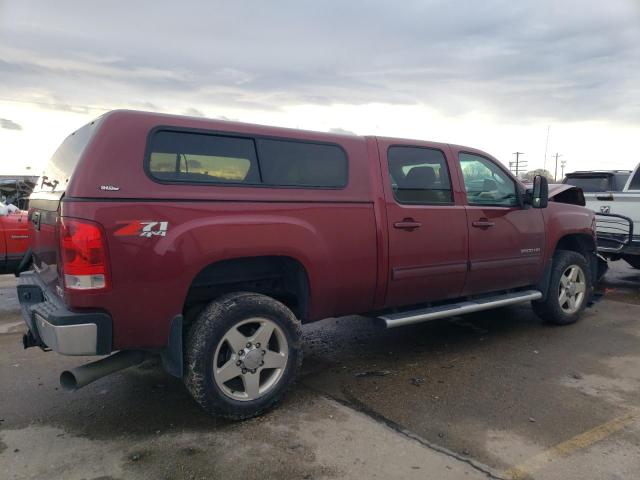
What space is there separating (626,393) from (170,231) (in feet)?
11.7

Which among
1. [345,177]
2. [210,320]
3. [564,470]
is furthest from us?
[345,177]

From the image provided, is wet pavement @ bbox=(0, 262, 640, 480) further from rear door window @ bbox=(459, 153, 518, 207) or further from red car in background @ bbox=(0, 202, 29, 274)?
red car in background @ bbox=(0, 202, 29, 274)

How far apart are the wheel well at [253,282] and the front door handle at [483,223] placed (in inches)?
73.3

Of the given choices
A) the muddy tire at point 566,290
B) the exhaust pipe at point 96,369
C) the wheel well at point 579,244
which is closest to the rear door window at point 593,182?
the wheel well at point 579,244

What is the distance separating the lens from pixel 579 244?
623 centimetres

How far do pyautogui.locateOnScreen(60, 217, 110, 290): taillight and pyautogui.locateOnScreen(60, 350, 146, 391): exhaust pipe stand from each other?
57cm

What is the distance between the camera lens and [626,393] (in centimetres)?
402

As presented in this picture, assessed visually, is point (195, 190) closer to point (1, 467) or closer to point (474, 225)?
point (1, 467)

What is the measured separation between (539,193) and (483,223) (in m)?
0.76

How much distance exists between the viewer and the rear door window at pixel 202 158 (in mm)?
3305

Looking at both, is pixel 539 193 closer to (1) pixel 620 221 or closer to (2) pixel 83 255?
(1) pixel 620 221

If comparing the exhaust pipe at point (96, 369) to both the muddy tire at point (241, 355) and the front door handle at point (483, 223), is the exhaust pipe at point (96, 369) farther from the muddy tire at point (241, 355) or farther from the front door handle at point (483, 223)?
the front door handle at point (483, 223)

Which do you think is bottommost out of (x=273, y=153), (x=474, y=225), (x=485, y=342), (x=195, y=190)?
(x=485, y=342)

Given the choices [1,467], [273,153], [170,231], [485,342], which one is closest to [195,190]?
[170,231]
